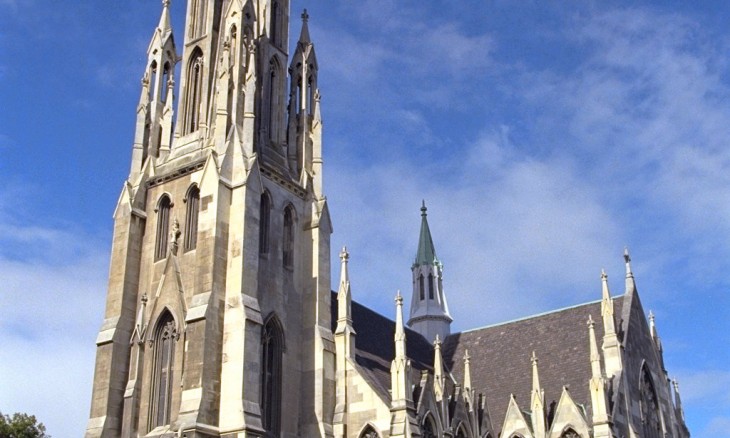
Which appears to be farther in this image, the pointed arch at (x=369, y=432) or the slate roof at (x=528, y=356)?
the slate roof at (x=528, y=356)

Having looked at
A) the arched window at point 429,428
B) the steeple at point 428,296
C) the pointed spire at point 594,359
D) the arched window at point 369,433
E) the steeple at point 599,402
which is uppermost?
the steeple at point 428,296

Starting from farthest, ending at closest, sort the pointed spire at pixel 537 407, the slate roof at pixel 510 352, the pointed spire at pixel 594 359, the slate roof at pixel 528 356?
1. the slate roof at pixel 528 356
2. the slate roof at pixel 510 352
3. the pointed spire at pixel 537 407
4. the pointed spire at pixel 594 359

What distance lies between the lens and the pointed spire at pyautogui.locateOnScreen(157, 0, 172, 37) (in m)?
39.5

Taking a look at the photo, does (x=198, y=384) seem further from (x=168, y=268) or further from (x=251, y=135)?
(x=251, y=135)

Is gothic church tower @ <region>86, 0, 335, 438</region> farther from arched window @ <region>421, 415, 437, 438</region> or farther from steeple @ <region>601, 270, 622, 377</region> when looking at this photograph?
steeple @ <region>601, 270, 622, 377</region>

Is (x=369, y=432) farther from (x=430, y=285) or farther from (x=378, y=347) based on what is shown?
(x=430, y=285)

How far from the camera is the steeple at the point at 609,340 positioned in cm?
3953

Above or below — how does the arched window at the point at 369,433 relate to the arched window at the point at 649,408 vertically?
below

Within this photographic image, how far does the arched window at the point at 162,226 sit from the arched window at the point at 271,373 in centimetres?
512

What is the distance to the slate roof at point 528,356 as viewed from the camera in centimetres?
4153

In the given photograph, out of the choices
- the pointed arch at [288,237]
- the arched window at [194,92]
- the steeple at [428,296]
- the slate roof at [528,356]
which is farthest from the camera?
the steeple at [428,296]

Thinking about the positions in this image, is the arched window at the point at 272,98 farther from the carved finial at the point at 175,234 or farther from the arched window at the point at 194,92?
the carved finial at the point at 175,234

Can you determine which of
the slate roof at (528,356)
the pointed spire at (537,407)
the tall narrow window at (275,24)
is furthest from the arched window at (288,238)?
the slate roof at (528,356)

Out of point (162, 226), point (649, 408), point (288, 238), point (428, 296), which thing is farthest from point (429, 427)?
point (428, 296)
